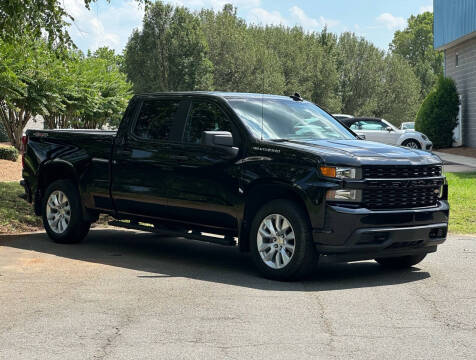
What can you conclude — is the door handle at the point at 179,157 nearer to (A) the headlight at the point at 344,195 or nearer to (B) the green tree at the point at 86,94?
(A) the headlight at the point at 344,195

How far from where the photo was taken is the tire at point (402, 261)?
385 inches

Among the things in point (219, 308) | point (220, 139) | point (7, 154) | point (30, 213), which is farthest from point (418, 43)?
point (219, 308)

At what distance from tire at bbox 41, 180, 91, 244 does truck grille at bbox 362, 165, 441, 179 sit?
14.3ft

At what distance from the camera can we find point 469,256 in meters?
10.7

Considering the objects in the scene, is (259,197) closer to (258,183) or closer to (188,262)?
(258,183)

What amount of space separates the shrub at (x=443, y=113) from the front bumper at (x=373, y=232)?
92.8ft

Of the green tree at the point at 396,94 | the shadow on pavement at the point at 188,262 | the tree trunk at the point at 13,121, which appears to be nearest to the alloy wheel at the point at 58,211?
the shadow on pavement at the point at 188,262

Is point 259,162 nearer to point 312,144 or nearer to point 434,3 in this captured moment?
point 312,144

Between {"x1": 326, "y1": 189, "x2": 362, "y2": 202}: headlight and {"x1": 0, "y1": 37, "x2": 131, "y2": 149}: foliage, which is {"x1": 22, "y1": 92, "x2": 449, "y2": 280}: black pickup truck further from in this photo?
{"x1": 0, "y1": 37, "x2": 131, "y2": 149}: foliage

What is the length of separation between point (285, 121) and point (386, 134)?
2245 centimetres

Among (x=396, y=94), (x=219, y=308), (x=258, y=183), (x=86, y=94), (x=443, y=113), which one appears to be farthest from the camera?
(x=396, y=94)

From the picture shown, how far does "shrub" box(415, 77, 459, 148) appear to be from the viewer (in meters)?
36.3

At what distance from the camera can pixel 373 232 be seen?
27.9ft

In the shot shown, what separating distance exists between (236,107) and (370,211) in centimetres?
215
